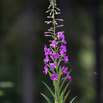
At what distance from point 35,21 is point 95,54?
142 centimetres

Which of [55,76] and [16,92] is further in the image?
[16,92]

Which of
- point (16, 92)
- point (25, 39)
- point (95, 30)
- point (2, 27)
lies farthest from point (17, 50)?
point (95, 30)

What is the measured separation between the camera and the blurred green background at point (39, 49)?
4285 mm

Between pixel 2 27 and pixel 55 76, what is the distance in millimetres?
3063

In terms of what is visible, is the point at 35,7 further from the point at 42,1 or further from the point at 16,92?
the point at 16,92

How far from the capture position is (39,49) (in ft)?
14.2

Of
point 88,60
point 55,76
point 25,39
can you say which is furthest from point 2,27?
point 55,76

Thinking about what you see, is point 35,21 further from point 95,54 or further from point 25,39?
point 95,54

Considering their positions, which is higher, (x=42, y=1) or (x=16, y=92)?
(x=42, y=1)

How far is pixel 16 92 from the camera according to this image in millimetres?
4371

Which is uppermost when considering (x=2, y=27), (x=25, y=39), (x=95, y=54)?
(x=2, y=27)

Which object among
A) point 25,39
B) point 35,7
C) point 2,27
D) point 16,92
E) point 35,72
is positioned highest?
point 35,7

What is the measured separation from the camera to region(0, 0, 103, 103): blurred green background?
429 centimetres

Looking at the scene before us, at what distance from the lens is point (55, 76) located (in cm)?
170
